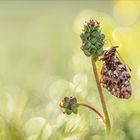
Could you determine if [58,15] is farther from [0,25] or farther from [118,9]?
[118,9]

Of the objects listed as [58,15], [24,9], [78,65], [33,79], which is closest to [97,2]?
[24,9]

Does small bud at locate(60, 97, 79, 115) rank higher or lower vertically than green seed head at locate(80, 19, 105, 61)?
lower

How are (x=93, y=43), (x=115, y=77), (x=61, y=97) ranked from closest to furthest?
(x=93, y=43) < (x=115, y=77) < (x=61, y=97)

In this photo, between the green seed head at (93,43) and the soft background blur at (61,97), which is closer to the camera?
the green seed head at (93,43)

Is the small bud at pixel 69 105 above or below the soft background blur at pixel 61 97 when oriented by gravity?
below

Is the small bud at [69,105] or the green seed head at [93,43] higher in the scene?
the green seed head at [93,43]

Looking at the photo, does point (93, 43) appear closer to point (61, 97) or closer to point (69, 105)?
point (69, 105)

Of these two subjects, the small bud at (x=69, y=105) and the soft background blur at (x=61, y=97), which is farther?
the soft background blur at (x=61, y=97)

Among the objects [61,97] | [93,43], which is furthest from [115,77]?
[61,97]
